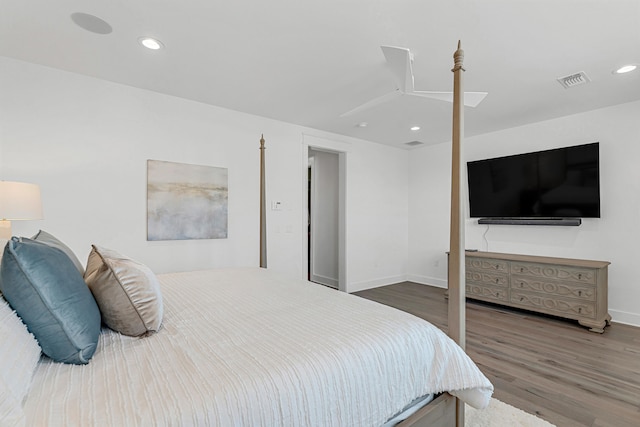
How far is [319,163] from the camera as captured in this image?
5766mm

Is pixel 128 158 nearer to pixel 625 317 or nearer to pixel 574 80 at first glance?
pixel 574 80

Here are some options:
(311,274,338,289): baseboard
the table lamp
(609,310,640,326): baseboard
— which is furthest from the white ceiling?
(311,274,338,289): baseboard

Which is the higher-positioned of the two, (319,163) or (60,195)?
(319,163)

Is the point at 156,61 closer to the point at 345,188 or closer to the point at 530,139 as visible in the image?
the point at 345,188

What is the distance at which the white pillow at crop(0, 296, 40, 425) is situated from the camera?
0.70m

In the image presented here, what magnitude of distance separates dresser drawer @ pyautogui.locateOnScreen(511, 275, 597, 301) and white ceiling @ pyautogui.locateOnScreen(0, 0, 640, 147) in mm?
2071

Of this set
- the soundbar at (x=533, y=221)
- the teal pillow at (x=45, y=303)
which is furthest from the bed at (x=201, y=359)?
the soundbar at (x=533, y=221)

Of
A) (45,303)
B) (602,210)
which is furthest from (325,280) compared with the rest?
(45,303)

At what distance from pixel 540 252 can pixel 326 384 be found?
4350mm


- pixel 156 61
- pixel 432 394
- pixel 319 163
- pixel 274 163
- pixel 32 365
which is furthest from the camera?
pixel 319 163

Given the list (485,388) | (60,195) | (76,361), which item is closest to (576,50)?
(485,388)

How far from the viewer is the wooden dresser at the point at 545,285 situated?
3279 mm

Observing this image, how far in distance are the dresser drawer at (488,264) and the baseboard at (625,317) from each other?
117 cm

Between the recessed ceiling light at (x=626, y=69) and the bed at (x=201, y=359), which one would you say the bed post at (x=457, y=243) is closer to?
the bed at (x=201, y=359)
